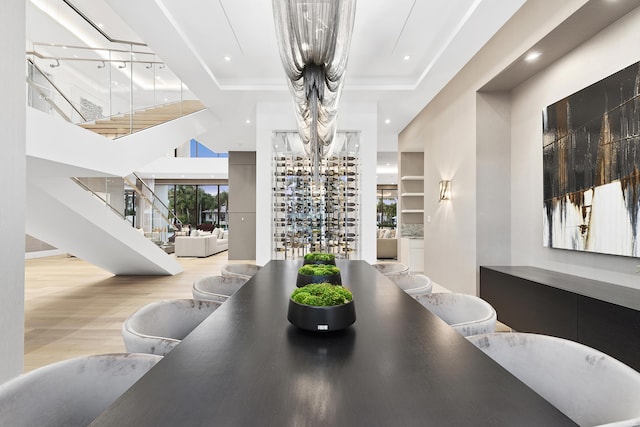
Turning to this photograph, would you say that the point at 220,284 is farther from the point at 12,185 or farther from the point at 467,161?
the point at 467,161

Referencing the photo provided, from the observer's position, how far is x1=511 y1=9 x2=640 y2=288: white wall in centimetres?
258

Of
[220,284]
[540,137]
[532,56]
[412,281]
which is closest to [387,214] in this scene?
[540,137]

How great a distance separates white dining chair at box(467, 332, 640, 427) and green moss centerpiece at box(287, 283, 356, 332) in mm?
476

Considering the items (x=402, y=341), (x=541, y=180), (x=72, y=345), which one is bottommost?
(x=72, y=345)

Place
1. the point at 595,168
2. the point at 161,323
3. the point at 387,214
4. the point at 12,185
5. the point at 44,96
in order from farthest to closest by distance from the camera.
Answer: the point at 387,214, the point at 44,96, the point at 595,168, the point at 12,185, the point at 161,323

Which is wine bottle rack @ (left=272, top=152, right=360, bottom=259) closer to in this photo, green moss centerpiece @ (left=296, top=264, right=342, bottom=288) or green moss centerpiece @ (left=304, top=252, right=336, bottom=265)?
green moss centerpiece @ (left=304, top=252, right=336, bottom=265)

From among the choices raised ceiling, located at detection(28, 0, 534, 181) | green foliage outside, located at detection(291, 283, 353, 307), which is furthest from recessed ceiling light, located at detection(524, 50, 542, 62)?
green foliage outside, located at detection(291, 283, 353, 307)

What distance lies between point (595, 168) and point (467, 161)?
5.37 feet

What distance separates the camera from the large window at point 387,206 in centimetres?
1518

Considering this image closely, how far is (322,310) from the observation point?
3.76ft

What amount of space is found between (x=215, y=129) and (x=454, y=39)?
5126 millimetres

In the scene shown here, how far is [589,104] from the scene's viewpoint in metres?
2.84

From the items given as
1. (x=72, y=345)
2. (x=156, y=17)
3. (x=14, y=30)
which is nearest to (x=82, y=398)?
(x=14, y=30)

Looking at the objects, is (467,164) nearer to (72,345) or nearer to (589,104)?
(589,104)
